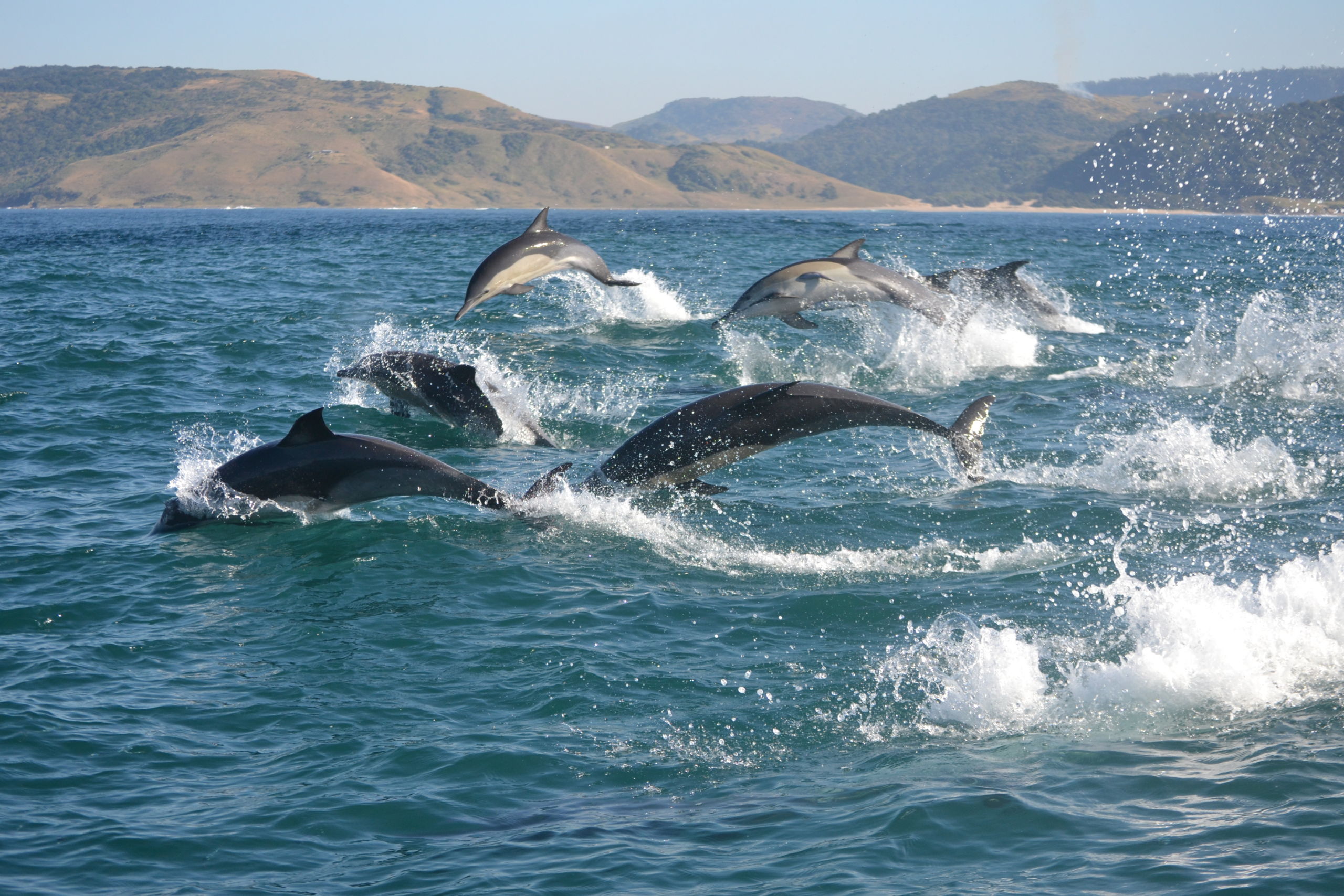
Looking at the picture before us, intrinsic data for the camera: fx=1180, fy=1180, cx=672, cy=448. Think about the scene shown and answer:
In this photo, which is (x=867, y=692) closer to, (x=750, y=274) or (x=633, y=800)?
(x=633, y=800)

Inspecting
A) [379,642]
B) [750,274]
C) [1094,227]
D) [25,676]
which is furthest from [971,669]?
[1094,227]

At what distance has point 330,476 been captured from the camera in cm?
1021

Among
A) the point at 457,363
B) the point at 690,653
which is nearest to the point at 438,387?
the point at 457,363

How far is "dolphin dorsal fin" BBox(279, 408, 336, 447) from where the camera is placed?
9.91 metres

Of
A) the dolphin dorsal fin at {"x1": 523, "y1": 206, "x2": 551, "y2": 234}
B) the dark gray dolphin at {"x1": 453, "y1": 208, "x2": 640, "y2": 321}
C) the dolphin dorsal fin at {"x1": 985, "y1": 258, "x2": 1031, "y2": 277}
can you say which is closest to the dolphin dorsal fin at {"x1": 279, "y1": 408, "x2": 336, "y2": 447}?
the dark gray dolphin at {"x1": 453, "y1": 208, "x2": 640, "y2": 321}

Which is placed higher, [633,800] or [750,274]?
[750,274]

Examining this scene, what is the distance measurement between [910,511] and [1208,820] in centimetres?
573

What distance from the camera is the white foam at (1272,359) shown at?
54.9 ft

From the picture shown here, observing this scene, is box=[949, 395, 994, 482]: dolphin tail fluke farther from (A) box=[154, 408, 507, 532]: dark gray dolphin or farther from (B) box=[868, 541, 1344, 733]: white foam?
(A) box=[154, 408, 507, 532]: dark gray dolphin

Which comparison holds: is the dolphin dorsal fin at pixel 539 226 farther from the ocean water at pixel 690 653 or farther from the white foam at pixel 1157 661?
the white foam at pixel 1157 661

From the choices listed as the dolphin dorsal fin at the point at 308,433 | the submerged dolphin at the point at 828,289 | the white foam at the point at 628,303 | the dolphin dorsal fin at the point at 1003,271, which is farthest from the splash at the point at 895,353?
the dolphin dorsal fin at the point at 308,433

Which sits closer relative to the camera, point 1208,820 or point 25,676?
point 1208,820

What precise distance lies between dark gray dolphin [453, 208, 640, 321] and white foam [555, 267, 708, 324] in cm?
454

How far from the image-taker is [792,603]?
8781 millimetres
